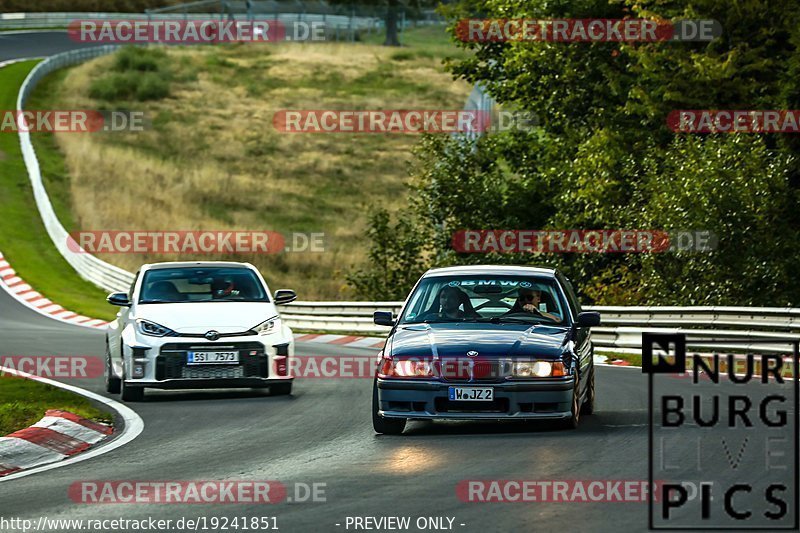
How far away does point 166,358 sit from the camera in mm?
15914

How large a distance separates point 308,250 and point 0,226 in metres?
9.82

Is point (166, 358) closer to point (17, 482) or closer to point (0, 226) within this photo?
point (17, 482)

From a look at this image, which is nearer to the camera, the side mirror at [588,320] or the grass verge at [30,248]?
the side mirror at [588,320]

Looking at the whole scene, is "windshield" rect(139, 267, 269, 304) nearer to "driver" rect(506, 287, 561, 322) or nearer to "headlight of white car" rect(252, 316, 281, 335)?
"headlight of white car" rect(252, 316, 281, 335)

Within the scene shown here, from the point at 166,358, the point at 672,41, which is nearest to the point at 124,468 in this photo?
the point at 166,358

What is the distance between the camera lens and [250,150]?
6712 cm

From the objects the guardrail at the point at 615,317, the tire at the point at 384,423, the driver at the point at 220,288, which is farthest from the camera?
the guardrail at the point at 615,317

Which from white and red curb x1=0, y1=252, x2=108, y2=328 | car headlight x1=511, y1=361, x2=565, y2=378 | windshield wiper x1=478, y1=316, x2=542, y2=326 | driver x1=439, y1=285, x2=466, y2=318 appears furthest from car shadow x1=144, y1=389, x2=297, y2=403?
white and red curb x1=0, y1=252, x2=108, y2=328

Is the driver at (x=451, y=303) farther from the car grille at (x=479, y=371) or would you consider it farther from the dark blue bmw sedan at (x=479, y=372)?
the car grille at (x=479, y=371)

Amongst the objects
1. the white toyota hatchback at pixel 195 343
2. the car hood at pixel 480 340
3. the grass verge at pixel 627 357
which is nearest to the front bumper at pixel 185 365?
the white toyota hatchback at pixel 195 343

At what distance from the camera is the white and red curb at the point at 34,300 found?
3369 cm

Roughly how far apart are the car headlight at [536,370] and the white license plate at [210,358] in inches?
188

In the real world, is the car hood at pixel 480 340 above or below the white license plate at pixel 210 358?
above

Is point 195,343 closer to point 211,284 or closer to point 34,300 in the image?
point 211,284
